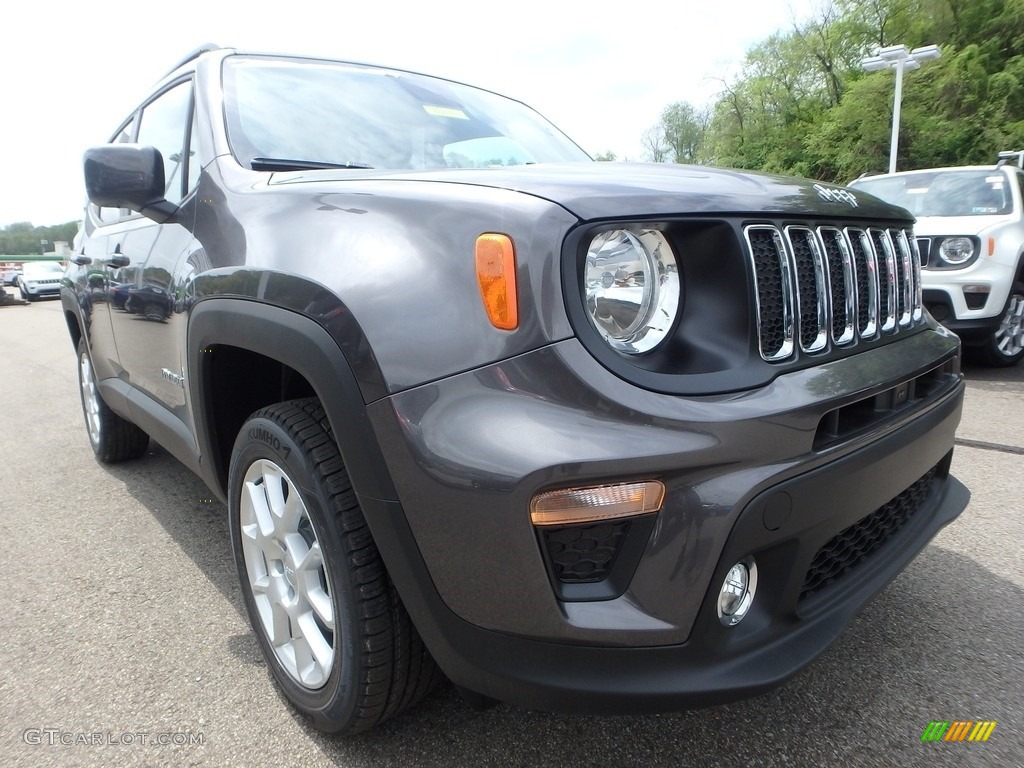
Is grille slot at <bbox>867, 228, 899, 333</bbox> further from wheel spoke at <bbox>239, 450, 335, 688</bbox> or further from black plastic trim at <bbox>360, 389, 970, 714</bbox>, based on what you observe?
wheel spoke at <bbox>239, 450, 335, 688</bbox>

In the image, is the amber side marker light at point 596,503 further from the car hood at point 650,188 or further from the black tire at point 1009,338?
the black tire at point 1009,338

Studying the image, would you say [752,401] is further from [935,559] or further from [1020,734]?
[935,559]

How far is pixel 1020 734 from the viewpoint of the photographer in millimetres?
1675

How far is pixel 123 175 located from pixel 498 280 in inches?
56.0

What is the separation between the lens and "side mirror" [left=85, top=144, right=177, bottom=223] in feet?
6.70

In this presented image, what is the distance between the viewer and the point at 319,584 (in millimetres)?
1625

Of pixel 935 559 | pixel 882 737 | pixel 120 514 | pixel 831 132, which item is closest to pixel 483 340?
pixel 882 737

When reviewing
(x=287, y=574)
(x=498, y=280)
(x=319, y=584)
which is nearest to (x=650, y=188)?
(x=498, y=280)

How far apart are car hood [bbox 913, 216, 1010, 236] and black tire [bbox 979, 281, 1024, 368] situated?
0.53 m

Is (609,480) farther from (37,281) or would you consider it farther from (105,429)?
(37,281)

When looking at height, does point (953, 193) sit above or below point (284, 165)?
below

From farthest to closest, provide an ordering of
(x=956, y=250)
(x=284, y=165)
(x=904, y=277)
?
1. (x=956, y=250)
2. (x=284, y=165)
3. (x=904, y=277)

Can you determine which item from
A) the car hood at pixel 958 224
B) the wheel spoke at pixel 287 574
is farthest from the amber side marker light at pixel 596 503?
the car hood at pixel 958 224

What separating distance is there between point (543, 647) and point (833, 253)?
3.44 feet
